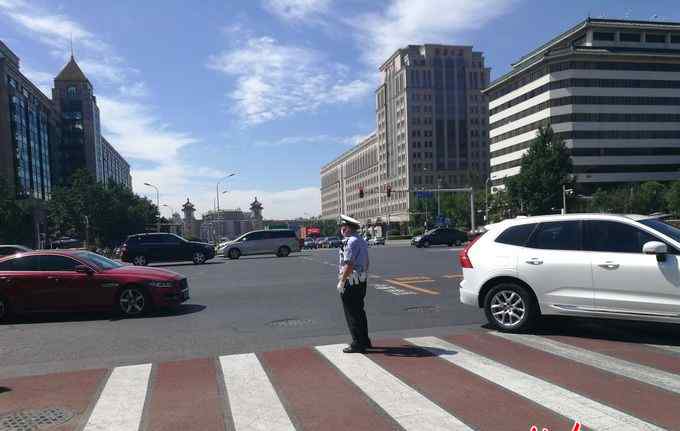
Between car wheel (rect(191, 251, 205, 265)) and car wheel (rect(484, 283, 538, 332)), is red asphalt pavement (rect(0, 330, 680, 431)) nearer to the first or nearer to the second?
car wheel (rect(484, 283, 538, 332))

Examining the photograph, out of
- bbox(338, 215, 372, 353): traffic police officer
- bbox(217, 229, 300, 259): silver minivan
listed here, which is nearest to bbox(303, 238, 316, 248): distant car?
bbox(217, 229, 300, 259): silver minivan

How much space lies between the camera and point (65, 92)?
114562 mm

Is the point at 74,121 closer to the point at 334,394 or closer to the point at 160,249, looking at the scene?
the point at 160,249

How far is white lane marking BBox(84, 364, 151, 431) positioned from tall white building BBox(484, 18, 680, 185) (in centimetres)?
8780

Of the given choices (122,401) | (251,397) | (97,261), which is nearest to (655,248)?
(251,397)

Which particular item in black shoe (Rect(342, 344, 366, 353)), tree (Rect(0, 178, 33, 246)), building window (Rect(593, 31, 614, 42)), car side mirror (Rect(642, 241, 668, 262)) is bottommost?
black shoe (Rect(342, 344, 366, 353))

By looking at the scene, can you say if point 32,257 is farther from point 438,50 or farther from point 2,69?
point 438,50

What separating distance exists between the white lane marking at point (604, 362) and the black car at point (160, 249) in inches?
846

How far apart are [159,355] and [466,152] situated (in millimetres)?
138138

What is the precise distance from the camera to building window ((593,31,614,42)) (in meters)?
88.4

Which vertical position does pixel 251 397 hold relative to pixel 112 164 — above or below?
below

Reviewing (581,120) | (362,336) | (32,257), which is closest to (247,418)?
(362,336)

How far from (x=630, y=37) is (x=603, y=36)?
5.24 m

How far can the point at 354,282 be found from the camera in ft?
22.2
